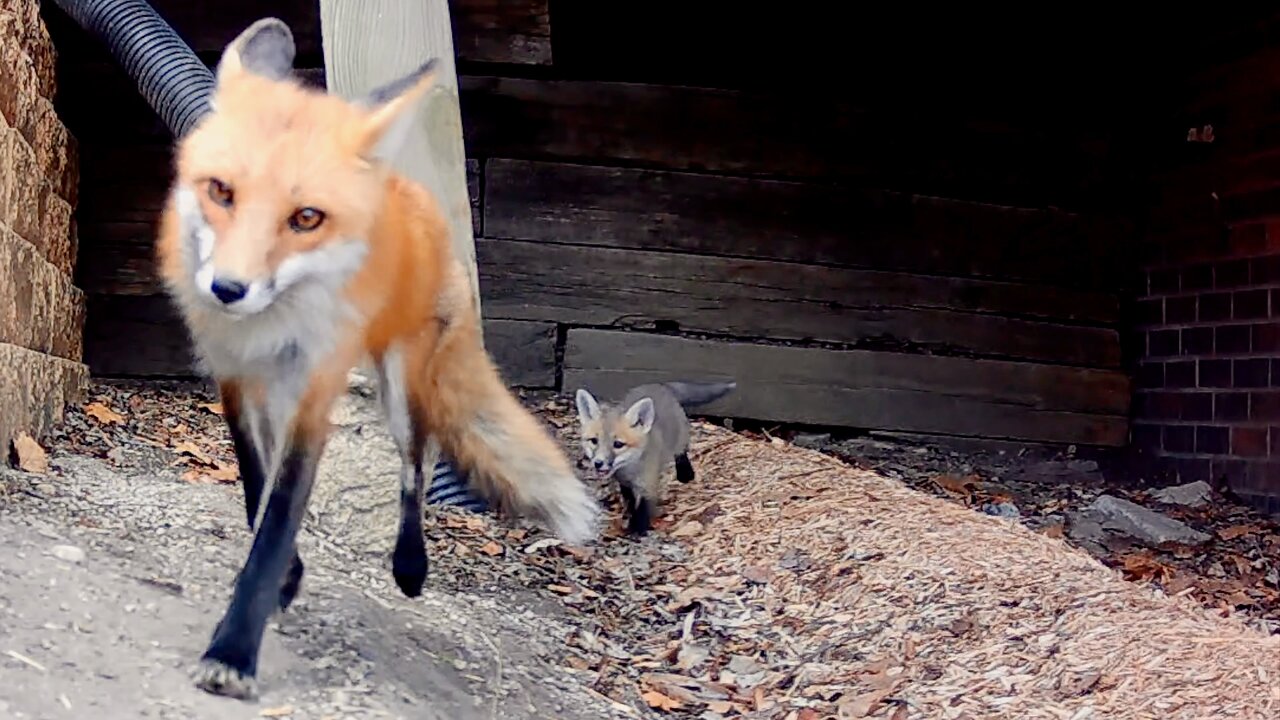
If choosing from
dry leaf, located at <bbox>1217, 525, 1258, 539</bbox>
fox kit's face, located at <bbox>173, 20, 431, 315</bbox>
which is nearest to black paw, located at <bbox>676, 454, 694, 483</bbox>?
dry leaf, located at <bbox>1217, 525, 1258, 539</bbox>

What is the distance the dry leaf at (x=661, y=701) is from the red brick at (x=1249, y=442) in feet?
14.5

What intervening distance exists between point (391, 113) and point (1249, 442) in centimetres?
594

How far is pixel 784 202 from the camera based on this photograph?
7.14 metres

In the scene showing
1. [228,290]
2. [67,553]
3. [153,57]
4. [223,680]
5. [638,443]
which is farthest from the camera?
[638,443]

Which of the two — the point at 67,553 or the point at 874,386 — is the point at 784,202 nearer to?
the point at 874,386

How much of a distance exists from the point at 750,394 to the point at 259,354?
491 centimetres

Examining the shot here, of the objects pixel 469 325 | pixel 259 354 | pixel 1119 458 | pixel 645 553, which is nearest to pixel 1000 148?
pixel 1119 458

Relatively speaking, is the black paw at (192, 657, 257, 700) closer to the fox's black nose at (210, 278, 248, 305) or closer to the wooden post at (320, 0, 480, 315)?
the fox's black nose at (210, 278, 248, 305)

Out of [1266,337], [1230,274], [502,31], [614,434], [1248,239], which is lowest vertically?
[614,434]

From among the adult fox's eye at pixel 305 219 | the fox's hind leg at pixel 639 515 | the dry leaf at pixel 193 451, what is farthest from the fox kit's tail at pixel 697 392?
the adult fox's eye at pixel 305 219

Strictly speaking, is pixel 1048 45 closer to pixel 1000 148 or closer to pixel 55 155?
pixel 1000 148

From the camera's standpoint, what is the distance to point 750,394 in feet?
23.5

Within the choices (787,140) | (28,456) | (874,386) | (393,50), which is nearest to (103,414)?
(28,456)

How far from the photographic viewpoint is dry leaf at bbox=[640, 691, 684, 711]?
3.64 metres
